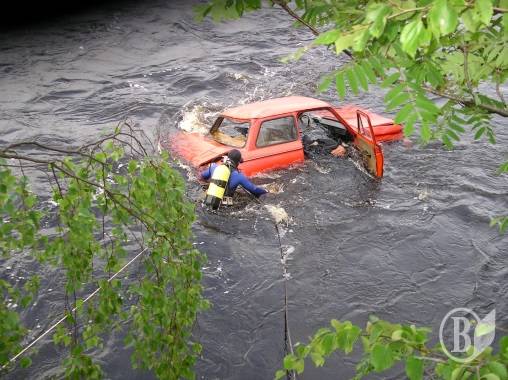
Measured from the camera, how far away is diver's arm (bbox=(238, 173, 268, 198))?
7957 millimetres

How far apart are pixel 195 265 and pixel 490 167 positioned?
799 centimetres

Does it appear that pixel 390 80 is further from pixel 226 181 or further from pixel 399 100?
pixel 226 181

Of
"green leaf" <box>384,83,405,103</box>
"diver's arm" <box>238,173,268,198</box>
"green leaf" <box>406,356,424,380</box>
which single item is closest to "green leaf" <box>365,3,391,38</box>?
"green leaf" <box>384,83,405,103</box>

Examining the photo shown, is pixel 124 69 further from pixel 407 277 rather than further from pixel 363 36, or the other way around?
pixel 363 36

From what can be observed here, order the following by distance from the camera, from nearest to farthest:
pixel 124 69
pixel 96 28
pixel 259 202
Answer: pixel 259 202
pixel 124 69
pixel 96 28

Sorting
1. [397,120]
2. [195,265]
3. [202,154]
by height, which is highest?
Answer: [397,120]

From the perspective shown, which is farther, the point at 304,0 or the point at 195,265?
the point at 195,265

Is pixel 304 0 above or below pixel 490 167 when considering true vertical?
above

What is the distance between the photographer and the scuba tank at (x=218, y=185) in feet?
25.2

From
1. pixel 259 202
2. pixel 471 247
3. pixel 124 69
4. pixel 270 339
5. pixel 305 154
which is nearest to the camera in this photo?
pixel 270 339

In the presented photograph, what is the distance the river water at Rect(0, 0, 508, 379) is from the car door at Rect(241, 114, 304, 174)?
0.75 feet

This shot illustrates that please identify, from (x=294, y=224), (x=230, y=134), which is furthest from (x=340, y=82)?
(x=230, y=134)

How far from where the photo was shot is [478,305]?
6.79 m

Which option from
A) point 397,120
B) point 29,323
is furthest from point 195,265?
point 29,323
